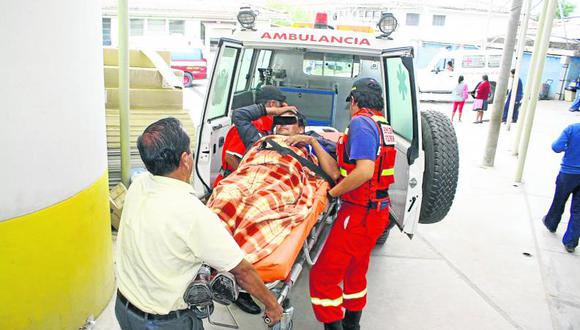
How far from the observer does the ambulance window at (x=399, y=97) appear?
12.4 ft

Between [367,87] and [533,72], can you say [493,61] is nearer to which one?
[533,72]

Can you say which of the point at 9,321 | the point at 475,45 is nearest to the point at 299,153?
the point at 9,321

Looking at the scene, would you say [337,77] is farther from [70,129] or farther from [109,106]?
[70,129]

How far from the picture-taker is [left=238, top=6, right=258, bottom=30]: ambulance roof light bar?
3.96 m

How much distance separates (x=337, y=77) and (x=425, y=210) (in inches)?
111

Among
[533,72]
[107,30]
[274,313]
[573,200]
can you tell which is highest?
[107,30]

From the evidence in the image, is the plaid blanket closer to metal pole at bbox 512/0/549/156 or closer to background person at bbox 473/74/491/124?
metal pole at bbox 512/0/549/156

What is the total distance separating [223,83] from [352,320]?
2.50 meters

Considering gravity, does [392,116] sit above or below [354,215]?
above

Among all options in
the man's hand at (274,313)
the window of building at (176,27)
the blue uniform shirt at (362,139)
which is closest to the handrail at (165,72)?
the blue uniform shirt at (362,139)

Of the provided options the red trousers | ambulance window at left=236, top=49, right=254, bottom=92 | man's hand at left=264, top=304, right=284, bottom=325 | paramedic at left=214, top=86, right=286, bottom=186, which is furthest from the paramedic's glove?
ambulance window at left=236, top=49, right=254, bottom=92

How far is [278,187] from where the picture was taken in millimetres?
2971

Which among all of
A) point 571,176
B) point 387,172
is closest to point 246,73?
point 387,172

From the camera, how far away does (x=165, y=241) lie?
5.92ft
